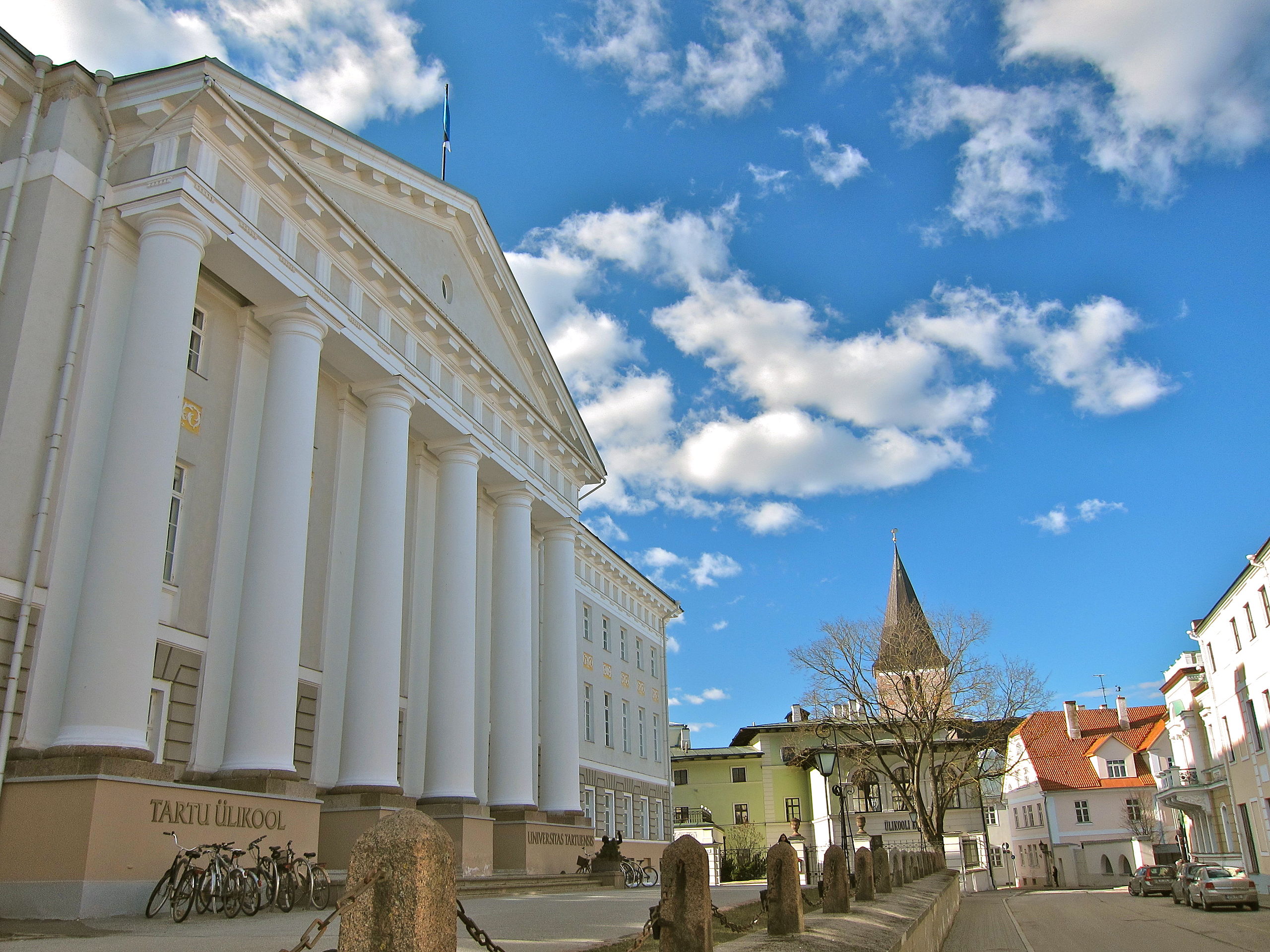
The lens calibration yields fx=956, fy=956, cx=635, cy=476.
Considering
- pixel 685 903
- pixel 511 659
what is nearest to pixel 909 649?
pixel 511 659

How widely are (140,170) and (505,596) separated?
12.7 meters

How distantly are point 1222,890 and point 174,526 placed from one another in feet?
98.5

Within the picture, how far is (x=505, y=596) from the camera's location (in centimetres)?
2347

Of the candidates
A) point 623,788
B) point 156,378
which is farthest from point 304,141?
point 623,788

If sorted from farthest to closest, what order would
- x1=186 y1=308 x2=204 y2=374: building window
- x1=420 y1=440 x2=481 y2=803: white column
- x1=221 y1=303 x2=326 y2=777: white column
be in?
1. x1=420 y1=440 x2=481 y2=803: white column
2. x1=186 y1=308 x2=204 y2=374: building window
3. x1=221 y1=303 x2=326 y2=777: white column

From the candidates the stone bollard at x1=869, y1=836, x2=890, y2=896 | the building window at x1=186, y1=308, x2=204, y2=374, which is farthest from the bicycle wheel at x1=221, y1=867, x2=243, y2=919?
the stone bollard at x1=869, y1=836, x2=890, y2=896

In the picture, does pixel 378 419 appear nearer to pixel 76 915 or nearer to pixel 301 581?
pixel 301 581

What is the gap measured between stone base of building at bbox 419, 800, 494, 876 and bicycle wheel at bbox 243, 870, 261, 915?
690 centimetres

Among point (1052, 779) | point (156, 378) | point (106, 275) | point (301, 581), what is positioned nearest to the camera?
point (156, 378)

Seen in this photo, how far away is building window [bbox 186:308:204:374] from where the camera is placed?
51.0ft

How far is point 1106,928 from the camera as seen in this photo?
22.6 metres

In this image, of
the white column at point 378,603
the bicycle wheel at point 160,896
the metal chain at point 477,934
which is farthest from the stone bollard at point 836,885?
the white column at point 378,603

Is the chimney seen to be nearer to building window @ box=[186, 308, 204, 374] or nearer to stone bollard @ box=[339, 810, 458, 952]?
building window @ box=[186, 308, 204, 374]

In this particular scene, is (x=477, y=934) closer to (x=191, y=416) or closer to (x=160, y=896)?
(x=160, y=896)
